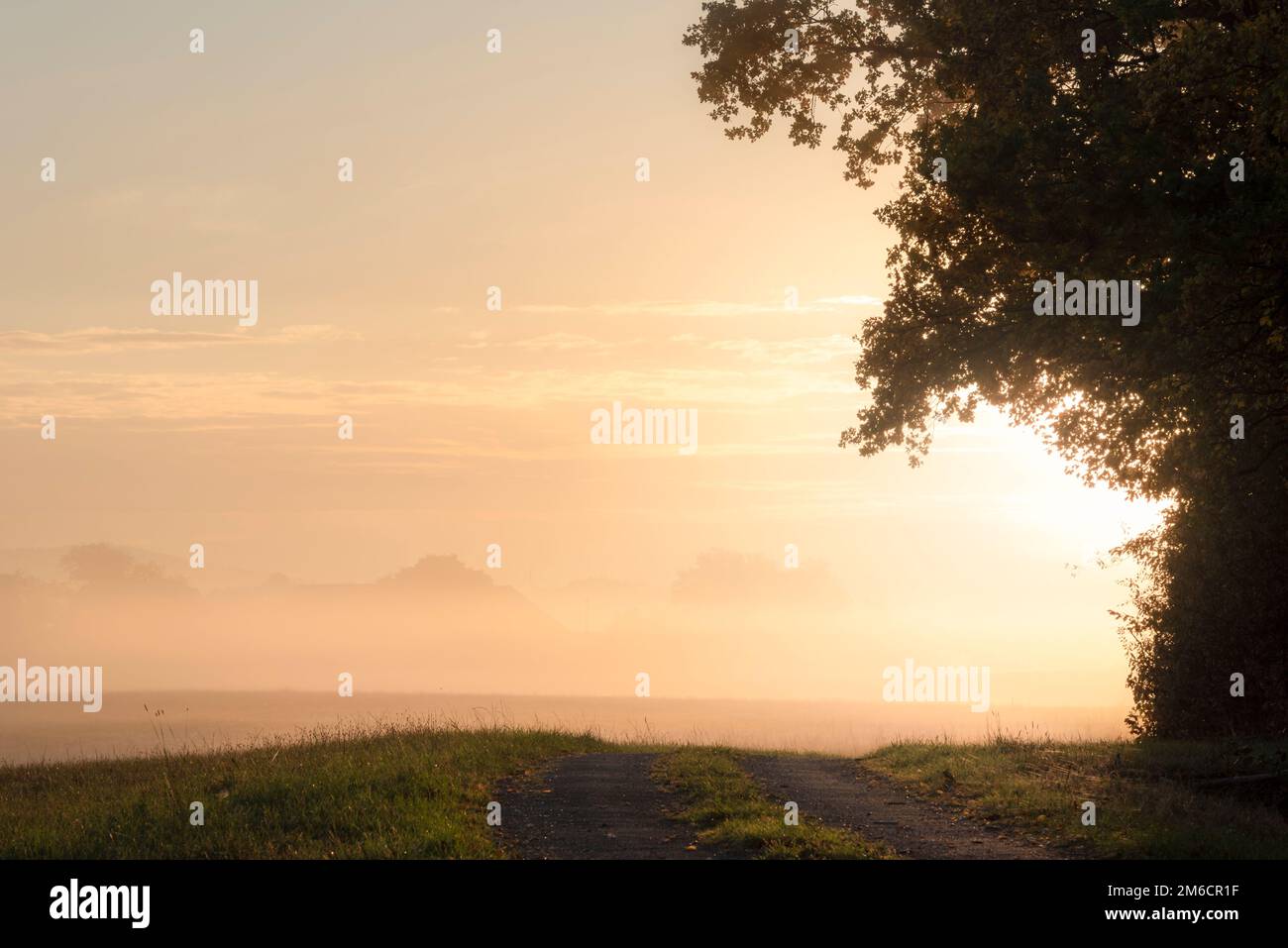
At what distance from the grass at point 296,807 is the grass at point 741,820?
299cm

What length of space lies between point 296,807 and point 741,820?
629 centimetres

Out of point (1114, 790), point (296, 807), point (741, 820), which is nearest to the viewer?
point (741, 820)

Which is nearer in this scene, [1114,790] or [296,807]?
[296,807]

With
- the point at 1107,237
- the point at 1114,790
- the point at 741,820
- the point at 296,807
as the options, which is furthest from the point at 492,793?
the point at 1107,237

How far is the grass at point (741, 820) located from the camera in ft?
43.7

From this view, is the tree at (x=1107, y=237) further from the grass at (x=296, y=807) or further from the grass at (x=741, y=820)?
the grass at (x=296, y=807)

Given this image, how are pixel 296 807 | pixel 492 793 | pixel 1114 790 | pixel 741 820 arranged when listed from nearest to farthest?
pixel 741 820 < pixel 296 807 < pixel 492 793 < pixel 1114 790

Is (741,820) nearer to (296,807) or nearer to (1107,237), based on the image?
(296,807)

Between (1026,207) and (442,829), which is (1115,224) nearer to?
(1026,207)

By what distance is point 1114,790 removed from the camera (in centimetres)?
1842

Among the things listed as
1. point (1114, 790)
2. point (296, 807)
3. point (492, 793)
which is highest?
point (296, 807)

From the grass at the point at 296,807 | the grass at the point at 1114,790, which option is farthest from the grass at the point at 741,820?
the grass at the point at 1114,790
